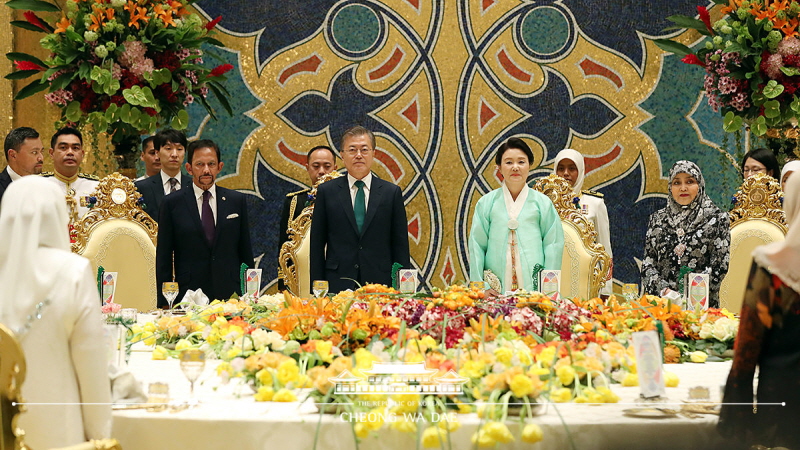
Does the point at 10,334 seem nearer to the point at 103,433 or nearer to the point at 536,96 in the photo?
the point at 103,433

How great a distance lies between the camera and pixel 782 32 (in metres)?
4.48

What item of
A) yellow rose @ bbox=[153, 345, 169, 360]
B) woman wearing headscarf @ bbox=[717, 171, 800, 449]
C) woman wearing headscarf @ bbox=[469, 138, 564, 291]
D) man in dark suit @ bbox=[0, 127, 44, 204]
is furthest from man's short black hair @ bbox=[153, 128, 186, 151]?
woman wearing headscarf @ bbox=[717, 171, 800, 449]

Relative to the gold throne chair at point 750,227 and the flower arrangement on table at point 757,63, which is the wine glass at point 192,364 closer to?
the gold throne chair at point 750,227

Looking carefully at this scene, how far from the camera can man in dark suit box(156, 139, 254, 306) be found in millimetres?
3887

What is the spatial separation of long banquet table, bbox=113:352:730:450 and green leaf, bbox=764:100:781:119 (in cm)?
322

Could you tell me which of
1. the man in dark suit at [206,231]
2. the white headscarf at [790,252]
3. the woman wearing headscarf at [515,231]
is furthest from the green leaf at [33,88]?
the white headscarf at [790,252]

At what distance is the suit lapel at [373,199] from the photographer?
3.95 meters

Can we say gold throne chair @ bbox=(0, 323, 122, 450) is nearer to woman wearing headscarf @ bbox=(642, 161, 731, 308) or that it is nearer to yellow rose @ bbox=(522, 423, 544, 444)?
yellow rose @ bbox=(522, 423, 544, 444)

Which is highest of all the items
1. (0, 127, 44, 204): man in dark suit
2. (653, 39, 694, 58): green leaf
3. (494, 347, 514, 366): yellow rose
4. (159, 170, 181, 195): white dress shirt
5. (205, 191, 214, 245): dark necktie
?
(653, 39, 694, 58): green leaf

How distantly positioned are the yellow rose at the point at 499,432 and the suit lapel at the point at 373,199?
241 cm

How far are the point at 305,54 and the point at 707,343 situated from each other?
381 cm

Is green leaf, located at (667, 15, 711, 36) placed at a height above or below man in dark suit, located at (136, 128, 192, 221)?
above

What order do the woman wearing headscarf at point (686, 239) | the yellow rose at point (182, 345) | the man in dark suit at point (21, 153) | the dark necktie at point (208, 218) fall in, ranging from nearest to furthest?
the yellow rose at point (182, 345) → the woman wearing headscarf at point (686, 239) → the dark necktie at point (208, 218) → the man in dark suit at point (21, 153)

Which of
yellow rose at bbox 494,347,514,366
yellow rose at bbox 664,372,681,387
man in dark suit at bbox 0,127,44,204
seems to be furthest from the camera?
man in dark suit at bbox 0,127,44,204
